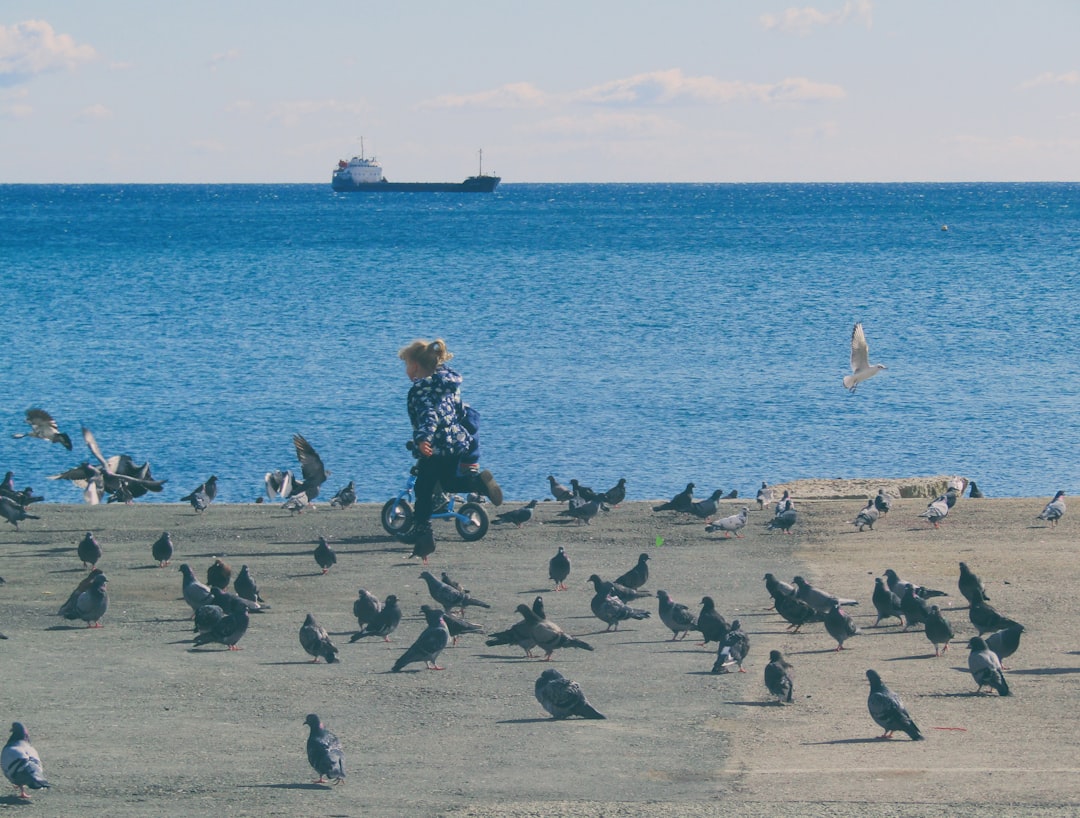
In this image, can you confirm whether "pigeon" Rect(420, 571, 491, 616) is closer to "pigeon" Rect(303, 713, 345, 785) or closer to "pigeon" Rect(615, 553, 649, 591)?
"pigeon" Rect(615, 553, 649, 591)

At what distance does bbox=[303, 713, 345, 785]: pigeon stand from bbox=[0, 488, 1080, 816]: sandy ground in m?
0.11

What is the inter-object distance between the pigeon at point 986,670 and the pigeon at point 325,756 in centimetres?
513

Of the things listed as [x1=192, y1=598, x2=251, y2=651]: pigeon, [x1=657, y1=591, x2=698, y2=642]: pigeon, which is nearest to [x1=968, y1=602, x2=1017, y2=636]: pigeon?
[x1=657, y1=591, x2=698, y2=642]: pigeon

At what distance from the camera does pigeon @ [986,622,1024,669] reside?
12.2 meters

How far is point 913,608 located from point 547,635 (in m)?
3.52

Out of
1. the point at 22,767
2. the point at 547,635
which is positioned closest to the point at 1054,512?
the point at 547,635

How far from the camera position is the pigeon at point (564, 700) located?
419 inches

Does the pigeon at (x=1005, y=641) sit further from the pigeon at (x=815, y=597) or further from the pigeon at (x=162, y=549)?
the pigeon at (x=162, y=549)

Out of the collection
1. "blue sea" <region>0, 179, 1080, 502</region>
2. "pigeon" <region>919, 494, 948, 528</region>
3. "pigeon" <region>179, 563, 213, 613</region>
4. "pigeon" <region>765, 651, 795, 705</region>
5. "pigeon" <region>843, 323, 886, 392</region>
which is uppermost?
"pigeon" <region>843, 323, 886, 392</region>

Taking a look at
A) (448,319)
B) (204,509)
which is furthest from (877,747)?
(448,319)

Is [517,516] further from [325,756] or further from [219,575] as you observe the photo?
[325,756]

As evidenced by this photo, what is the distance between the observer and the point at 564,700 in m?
10.6

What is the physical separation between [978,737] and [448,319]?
210ft

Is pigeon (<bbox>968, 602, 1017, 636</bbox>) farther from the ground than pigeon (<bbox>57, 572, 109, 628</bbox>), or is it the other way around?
pigeon (<bbox>968, 602, 1017, 636</bbox>)
